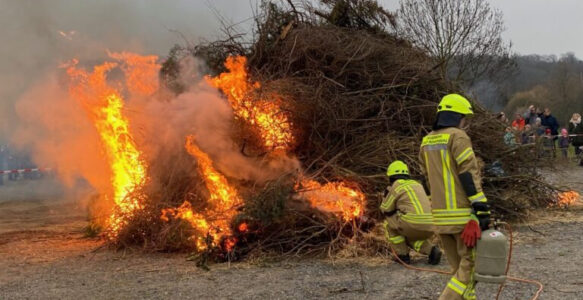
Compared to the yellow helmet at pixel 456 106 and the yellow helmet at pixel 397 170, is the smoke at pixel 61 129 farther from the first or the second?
the yellow helmet at pixel 456 106

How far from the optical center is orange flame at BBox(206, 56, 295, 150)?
6824mm

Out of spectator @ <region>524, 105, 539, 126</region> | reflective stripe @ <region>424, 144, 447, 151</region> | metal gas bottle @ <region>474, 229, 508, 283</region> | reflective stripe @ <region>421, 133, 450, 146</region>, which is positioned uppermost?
spectator @ <region>524, 105, 539, 126</region>

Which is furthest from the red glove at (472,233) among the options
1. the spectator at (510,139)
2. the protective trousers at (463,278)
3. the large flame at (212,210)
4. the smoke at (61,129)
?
the smoke at (61,129)

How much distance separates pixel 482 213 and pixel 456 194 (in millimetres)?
237

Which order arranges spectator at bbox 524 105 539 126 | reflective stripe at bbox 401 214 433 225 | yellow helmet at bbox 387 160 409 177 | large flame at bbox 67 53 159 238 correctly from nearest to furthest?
1. reflective stripe at bbox 401 214 433 225
2. yellow helmet at bbox 387 160 409 177
3. large flame at bbox 67 53 159 238
4. spectator at bbox 524 105 539 126

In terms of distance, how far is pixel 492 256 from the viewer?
3.38 meters

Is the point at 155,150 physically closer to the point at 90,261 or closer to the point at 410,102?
the point at 90,261

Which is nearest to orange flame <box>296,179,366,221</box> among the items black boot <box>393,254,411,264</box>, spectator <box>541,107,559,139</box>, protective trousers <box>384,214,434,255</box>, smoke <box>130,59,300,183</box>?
smoke <box>130,59,300,183</box>

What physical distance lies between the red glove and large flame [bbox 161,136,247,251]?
10.1 ft

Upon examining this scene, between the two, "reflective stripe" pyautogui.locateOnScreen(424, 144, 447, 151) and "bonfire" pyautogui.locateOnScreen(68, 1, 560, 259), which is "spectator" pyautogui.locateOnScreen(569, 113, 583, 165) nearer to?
"bonfire" pyautogui.locateOnScreen(68, 1, 560, 259)

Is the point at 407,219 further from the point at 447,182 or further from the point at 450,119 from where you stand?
the point at 450,119

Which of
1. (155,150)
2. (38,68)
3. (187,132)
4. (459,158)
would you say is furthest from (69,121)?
(459,158)

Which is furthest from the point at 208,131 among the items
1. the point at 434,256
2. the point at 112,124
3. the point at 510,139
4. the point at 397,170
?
the point at 510,139

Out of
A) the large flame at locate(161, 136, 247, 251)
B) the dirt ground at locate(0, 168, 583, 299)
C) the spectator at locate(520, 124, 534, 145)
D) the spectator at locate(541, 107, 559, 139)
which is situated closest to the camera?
the dirt ground at locate(0, 168, 583, 299)
